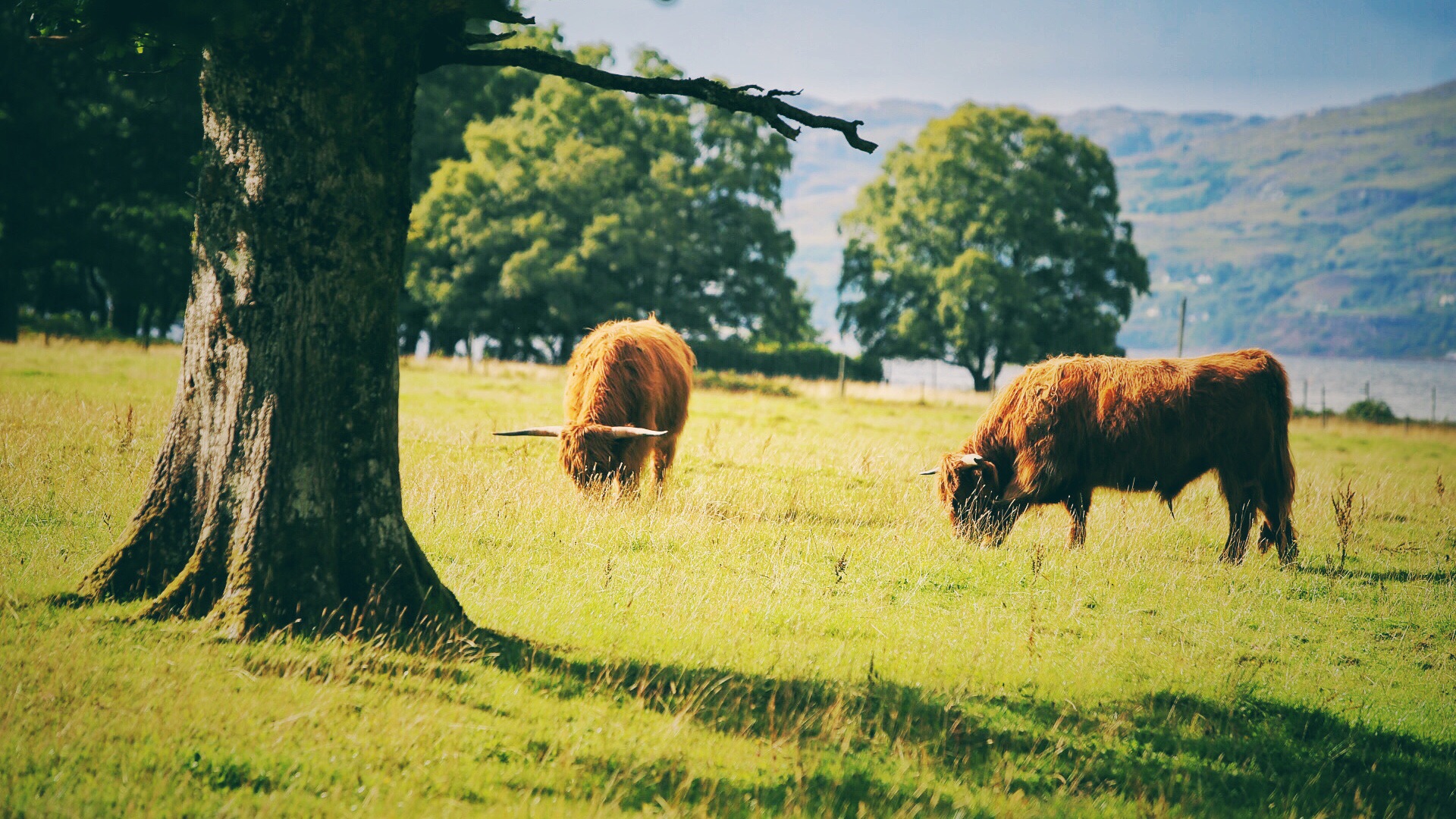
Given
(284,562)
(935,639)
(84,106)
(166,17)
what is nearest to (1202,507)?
(935,639)

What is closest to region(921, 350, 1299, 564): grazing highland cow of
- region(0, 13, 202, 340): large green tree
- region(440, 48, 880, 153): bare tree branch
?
region(440, 48, 880, 153): bare tree branch

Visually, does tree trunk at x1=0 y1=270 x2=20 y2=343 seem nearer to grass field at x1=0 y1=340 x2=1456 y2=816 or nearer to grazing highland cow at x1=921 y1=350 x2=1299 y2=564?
grass field at x1=0 y1=340 x2=1456 y2=816

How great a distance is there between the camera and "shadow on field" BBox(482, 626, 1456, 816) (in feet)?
12.3

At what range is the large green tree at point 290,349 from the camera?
15.2ft

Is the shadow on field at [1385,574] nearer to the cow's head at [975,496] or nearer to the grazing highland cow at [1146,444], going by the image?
the grazing highland cow at [1146,444]

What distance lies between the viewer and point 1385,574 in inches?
348

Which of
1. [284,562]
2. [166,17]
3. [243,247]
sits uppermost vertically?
[166,17]

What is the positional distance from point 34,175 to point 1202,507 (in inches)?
1413

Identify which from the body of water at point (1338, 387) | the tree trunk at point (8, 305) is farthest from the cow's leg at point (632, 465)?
the tree trunk at point (8, 305)

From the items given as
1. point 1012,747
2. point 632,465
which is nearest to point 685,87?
point 1012,747

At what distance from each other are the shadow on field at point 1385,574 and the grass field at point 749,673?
4 centimetres

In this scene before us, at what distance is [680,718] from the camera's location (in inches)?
164

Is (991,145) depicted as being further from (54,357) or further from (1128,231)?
(54,357)

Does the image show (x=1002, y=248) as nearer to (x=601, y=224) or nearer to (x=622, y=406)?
(x=601, y=224)
